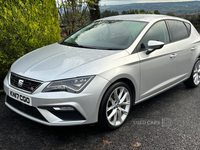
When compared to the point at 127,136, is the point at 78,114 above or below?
above

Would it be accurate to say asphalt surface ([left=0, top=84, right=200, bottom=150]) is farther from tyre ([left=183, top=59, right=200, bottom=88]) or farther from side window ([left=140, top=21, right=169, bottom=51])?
side window ([left=140, top=21, right=169, bottom=51])

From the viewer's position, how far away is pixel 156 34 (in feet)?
11.9

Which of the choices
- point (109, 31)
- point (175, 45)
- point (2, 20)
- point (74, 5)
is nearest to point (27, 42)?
point (2, 20)

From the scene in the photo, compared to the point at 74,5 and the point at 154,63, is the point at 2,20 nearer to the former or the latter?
the point at 154,63

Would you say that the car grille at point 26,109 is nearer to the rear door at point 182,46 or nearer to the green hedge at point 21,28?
the green hedge at point 21,28

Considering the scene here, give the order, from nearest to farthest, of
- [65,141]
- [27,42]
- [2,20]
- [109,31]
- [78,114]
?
[78,114], [65,141], [109,31], [2,20], [27,42]

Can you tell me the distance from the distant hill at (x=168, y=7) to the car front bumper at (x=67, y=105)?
9.46 m

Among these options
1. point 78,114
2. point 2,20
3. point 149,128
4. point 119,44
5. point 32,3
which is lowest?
point 149,128

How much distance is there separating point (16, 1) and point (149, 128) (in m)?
3.57

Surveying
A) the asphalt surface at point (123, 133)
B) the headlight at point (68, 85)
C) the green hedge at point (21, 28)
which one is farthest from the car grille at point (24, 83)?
the green hedge at point (21, 28)

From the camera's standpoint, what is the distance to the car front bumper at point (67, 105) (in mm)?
2467

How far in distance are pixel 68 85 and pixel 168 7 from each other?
1240cm

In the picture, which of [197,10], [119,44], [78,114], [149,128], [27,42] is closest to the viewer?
[78,114]

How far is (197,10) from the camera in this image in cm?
1323
